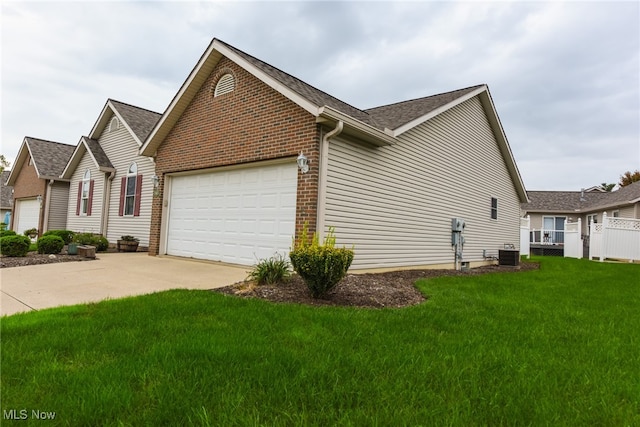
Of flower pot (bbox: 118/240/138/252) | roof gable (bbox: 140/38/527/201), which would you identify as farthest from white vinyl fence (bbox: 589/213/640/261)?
flower pot (bbox: 118/240/138/252)

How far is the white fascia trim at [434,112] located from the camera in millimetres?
8618

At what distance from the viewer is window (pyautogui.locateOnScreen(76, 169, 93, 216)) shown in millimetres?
15781

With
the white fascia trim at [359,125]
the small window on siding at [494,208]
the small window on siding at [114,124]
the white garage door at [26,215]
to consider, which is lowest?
the white garage door at [26,215]

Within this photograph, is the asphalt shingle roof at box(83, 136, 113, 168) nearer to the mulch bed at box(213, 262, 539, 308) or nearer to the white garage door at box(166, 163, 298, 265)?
the white garage door at box(166, 163, 298, 265)

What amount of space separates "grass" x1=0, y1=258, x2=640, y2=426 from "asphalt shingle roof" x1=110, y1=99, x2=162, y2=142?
37.7 ft

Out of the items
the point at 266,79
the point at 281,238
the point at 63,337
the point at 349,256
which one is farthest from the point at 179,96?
the point at 63,337

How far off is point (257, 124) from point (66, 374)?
22.2 ft

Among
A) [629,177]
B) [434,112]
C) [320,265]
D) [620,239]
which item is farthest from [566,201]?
[320,265]

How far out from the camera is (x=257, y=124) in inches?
330

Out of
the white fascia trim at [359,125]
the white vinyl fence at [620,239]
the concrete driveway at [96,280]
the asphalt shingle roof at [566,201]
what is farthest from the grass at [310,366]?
the asphalt shingle roof at [566,201]

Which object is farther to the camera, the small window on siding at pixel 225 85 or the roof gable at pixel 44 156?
the roof gable at pixel 44 156

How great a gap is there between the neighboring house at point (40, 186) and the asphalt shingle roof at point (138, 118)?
5483 mm

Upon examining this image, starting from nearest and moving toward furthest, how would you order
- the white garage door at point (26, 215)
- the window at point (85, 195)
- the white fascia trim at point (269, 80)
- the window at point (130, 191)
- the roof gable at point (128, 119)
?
the white fascia trim at point (269, 80) < the window at point (130, 191) < the roof gable at point (128, 119) < the window at point (85, 195) < the white garage door at point (26, 215)

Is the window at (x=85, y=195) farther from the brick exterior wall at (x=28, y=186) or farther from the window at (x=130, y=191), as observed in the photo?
the brick exterior wall at (x=28, y=186)
